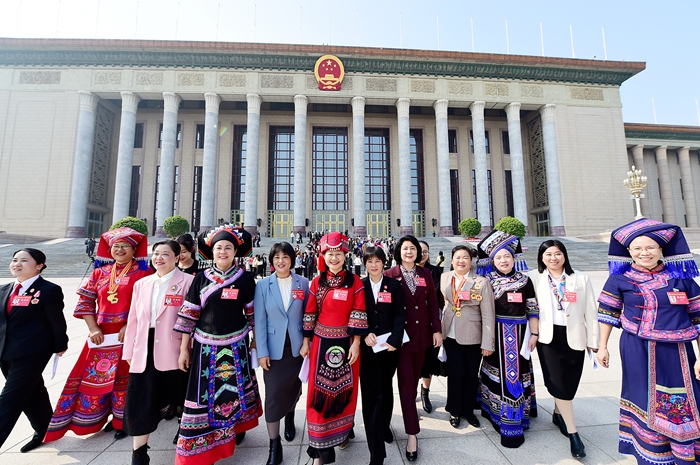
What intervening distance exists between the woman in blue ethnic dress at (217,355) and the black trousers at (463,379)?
6.54 feet

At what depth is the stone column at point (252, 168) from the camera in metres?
23.8

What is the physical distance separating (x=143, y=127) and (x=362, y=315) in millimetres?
33000

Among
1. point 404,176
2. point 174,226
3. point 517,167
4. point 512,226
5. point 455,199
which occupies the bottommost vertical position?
point 512,226

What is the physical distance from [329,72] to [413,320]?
2591 cm

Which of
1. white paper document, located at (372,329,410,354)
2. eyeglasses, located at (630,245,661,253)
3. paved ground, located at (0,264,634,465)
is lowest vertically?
paved ground, located at (0,264,634,465)

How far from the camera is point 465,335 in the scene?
10.3 feet

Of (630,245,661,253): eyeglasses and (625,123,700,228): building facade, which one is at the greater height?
(625,123,700,228): building facade

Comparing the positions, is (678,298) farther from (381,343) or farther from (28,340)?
(28,340)

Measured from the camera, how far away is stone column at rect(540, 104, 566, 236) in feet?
82.4

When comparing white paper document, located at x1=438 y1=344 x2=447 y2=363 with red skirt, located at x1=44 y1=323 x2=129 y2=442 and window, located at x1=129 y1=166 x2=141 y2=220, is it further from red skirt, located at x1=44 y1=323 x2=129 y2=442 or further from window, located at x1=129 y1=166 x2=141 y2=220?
window, located at x1=129 y1=166 x2=141 y2=220

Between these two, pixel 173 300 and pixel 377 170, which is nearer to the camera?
pixel 173 300

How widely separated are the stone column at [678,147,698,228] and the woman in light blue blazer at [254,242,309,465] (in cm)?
4464

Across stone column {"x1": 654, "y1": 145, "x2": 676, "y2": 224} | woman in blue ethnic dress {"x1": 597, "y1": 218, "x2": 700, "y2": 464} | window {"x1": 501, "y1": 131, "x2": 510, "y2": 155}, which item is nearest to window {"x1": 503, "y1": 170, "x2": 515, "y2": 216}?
window {"x1": 501, "y1": 131, "x2": 510, "y2": 155}

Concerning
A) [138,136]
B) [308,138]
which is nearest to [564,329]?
[308,138]
